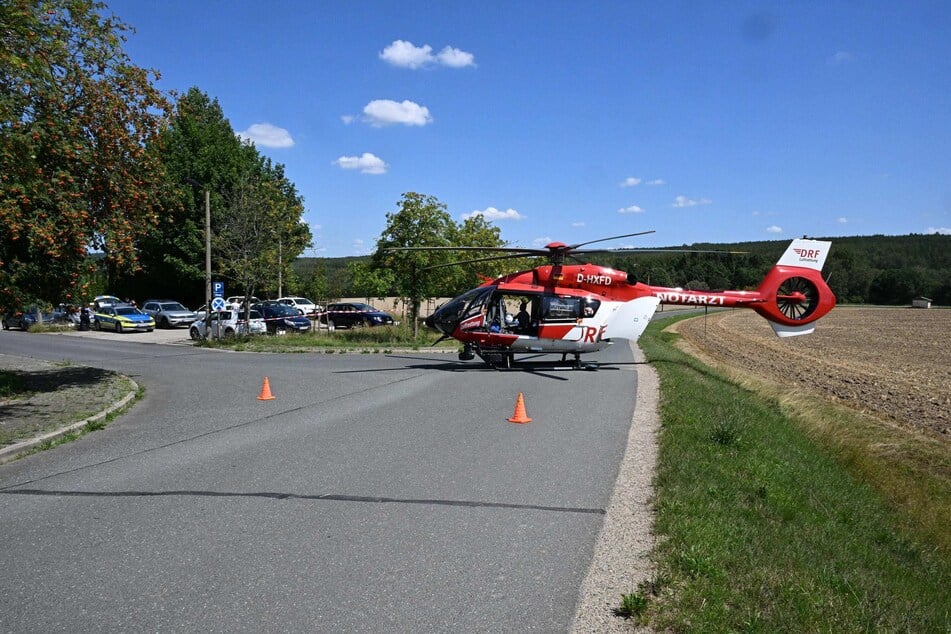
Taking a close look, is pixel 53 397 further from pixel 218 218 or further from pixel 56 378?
pixel 218 218

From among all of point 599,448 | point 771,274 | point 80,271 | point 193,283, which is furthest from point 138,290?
point 599,448

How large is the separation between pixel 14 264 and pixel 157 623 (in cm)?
1182

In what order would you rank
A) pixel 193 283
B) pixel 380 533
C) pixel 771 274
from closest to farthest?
pixel 380 533 → pixel 771 274 → pixel 193 283

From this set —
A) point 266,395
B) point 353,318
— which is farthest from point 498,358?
point 353,318

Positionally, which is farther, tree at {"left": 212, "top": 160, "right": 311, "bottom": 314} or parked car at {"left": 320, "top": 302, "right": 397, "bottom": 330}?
parked car at {"left": 320, "top": 302, "right": 397, "bottom": 330}

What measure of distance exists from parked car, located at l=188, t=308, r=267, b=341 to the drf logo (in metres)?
21.9

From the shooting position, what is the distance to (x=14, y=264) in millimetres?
13227

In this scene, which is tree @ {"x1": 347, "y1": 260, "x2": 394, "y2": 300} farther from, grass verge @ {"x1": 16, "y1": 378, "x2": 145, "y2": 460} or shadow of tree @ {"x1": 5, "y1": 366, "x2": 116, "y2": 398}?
grass verge @ {"x1": 16, "y1": 378, "x2": 145, "y2": 460}

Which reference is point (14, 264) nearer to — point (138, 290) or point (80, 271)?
point (80, 271)

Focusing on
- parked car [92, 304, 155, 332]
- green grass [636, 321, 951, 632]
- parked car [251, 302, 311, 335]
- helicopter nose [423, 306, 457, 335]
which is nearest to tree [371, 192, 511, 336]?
parked car [251, 302, 311, 335]

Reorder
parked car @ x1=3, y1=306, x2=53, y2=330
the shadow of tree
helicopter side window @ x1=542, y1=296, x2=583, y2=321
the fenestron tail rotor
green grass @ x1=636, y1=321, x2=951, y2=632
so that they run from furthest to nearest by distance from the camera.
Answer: parked car @ x1=3, y1=306, x2=53, y2=330 < the fenestron tail rotor < helicopter side window @ x1=542, y1=296, x2=583, y2=321 < the shadow of tree < green grass @ x1=636, y1=321, x2=951, y2=632

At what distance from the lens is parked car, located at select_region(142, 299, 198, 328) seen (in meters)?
42.3

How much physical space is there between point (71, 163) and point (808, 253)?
744 inches

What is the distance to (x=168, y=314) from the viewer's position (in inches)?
1668
